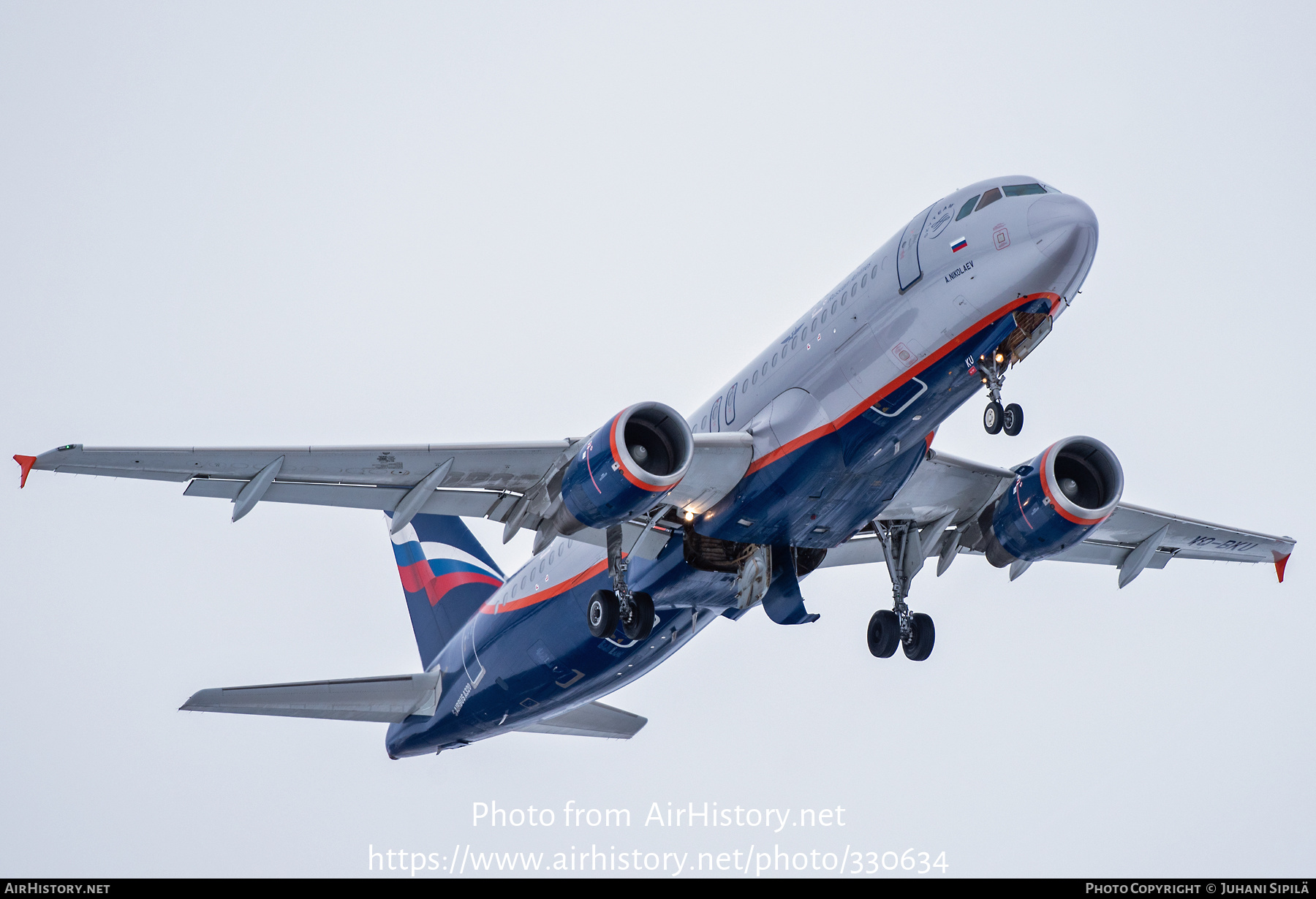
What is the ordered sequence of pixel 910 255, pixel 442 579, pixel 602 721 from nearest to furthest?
pixel 910 255, pixel 602 721, pixel 442 579

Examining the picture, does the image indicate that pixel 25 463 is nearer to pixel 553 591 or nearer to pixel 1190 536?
pixel 553 591

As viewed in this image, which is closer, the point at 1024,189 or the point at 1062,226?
the point at 1062,226

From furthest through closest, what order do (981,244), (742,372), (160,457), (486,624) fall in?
1. (486,624)
2. (742,372)
3. (160,457)
4. (981,244)

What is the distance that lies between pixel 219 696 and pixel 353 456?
6322mm

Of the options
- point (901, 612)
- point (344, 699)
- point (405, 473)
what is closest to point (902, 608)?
point (901, 612)

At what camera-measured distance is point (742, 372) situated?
19828 mm

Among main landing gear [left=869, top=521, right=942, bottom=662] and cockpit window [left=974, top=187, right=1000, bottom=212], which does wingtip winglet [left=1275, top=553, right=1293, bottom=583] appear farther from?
cockpit window [left=974, top=187, right=1000, bottom=212]

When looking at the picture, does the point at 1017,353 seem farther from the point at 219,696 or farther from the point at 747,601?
the point at 219,696

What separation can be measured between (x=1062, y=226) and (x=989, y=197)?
48.0 inches

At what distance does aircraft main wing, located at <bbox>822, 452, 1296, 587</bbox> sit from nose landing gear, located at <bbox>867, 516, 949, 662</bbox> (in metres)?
0.19

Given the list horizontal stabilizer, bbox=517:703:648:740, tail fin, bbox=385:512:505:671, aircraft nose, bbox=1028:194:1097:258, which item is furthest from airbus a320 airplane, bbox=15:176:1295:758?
horizontal stabilizer, bbox=517:703:648:740

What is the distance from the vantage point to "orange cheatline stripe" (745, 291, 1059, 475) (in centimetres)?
1619

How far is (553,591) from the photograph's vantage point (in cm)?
2294

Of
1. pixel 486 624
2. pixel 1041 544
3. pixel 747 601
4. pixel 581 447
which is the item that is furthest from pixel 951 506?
pixel 486 624
